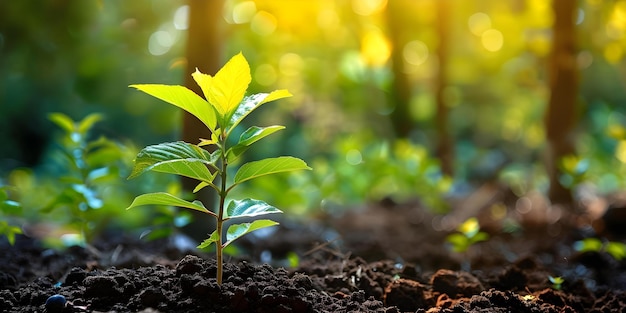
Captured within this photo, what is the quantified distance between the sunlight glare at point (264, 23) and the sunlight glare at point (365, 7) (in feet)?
3.10

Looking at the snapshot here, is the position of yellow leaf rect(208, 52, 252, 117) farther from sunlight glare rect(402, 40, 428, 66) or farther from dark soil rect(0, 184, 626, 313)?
sunlight glare rect(402, 40, 428, 66)

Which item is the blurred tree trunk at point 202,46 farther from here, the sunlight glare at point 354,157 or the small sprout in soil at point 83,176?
the sunlight glare at point 354,157

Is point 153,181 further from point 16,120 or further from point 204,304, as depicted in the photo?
point 16,120

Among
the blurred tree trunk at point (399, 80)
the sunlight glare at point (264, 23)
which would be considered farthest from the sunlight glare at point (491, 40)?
the sunlight glare at point (264, 23)

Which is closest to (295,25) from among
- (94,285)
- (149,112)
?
(149,112)

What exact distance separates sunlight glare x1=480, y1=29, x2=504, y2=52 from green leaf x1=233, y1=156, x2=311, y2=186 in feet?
16.3

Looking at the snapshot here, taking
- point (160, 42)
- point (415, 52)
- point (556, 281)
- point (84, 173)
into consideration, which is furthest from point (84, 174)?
point (415, 52)

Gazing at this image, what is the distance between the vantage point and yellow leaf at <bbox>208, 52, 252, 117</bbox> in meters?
1.31

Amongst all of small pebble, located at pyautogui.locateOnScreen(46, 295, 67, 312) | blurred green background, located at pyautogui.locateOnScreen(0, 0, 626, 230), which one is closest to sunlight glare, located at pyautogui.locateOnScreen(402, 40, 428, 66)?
blurred green background, located at pyautogui.locateOnScreen(0, 0, 626, 230)

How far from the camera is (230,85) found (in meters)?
1.33

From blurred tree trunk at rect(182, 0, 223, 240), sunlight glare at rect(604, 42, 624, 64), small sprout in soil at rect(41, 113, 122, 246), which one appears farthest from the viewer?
sunlight glare at rect(604, 42, 624, 64)

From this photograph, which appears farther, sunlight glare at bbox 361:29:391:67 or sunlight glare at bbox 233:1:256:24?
sunlight glare at bbox 361:29:391:67

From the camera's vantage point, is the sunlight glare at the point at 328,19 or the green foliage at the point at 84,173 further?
the sunlight glare at the point at 328,19

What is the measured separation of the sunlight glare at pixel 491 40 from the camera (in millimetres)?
5957
